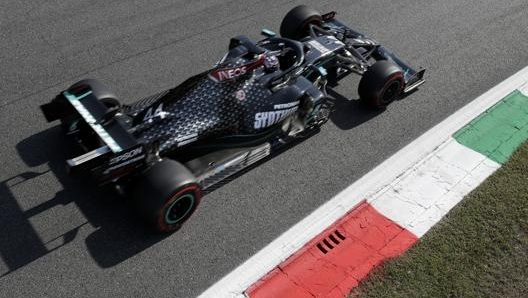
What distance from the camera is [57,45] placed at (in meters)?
8.79

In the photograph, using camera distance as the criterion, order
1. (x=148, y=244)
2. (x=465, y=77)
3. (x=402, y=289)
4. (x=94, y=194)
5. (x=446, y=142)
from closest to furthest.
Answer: (x=402, y=289)
(x=148, y=244)
(x=94, y=194)
(x=446, y=142)
(x=465, y=77)

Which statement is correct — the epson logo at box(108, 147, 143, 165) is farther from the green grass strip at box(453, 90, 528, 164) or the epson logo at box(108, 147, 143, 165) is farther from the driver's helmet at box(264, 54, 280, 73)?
the green grass strip at box(453, 90, 528, 164)

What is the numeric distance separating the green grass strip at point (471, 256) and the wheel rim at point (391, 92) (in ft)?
6.33

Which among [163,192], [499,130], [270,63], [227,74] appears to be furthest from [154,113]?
[499,130]

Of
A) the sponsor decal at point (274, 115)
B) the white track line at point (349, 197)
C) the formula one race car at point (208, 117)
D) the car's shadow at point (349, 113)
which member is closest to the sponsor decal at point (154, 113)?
the formula one race car at point (208, 117)

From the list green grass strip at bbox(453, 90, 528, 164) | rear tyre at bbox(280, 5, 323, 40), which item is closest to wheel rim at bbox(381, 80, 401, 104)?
green grass strip at bbox(453, 90, 528, 164)

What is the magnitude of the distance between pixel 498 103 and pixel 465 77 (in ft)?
2.58

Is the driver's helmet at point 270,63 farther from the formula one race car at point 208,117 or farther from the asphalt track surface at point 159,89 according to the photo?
the asphalt track surface at point 159,89

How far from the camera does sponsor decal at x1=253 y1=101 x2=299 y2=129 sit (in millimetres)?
6555

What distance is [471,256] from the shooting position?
5.61m

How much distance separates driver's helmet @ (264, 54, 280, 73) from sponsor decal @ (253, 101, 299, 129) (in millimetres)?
507

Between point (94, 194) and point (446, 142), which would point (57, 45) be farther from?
point (446, 142)

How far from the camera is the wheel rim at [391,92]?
7.60 m

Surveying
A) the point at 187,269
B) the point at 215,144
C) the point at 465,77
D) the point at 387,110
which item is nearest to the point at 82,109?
the point at 215,144
